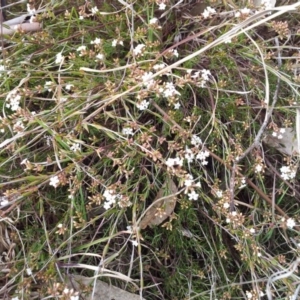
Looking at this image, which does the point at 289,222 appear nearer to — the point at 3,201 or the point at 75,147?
the point at 75,147

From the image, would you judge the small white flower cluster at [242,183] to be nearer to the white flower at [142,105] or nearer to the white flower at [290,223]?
the white flower at [290,223]

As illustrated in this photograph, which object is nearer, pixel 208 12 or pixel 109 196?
pixel 109 196

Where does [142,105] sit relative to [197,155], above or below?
above

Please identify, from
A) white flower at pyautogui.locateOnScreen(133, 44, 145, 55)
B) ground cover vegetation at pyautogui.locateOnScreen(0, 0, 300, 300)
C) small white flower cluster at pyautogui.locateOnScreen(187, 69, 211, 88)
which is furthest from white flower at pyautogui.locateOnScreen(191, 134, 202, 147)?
white flower at pyautogui.locateOnScreen(133, 44, 145, 55)

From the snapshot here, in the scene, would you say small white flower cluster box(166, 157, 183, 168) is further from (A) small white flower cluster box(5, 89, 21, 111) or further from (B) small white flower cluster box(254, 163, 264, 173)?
(A) small white flower cluster box(5, 89, 21, 111)

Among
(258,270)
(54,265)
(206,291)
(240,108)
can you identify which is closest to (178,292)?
(206,291)

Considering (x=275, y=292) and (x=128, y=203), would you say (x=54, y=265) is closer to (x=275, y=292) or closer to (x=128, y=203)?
(x=128, y=203)

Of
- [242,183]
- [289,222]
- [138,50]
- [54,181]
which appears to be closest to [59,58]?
[138,50]
